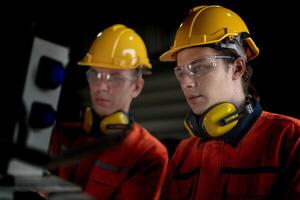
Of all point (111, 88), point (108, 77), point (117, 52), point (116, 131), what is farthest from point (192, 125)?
point (117, 52)

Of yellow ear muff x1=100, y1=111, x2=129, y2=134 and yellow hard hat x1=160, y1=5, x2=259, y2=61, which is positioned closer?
yellow hard hat x1=160, y1=5, x2=259, y2=61

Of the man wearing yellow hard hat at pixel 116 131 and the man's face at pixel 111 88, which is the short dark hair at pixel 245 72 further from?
the man's face at pixel 111 88

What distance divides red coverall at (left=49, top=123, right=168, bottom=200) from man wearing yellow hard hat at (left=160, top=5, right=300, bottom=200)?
0.88ft

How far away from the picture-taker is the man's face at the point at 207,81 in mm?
2441

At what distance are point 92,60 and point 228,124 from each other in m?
1.52

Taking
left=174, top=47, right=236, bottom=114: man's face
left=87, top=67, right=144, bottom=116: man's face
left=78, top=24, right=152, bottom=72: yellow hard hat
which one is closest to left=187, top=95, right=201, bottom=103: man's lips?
left=174, top=47, right=236, bottom=114: man's face

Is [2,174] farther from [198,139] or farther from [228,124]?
[198,139]

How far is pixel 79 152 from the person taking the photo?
98 centimetres

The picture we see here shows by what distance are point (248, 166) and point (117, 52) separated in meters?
1.61

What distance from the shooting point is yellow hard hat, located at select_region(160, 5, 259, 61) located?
8.33 ft

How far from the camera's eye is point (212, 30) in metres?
2.57

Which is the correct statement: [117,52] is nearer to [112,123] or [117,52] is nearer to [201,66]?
[112,123]

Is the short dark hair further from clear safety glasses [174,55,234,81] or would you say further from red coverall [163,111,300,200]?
red coverall [163,111,300,200]

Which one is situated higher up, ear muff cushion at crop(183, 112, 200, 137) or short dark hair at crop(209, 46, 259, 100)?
short dark hair at crop(209, 46, 259, 100)
